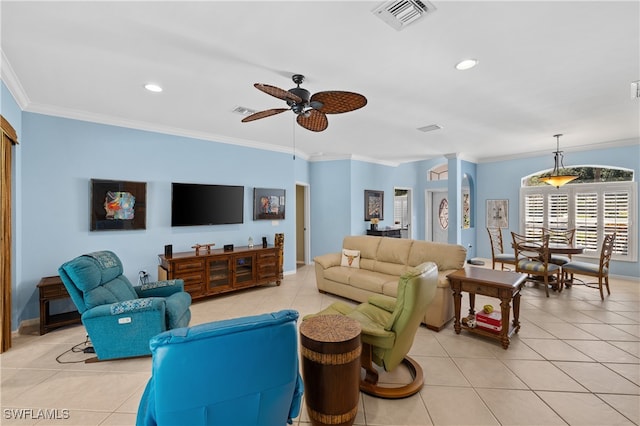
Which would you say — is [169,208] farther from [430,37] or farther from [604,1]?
[604,1]

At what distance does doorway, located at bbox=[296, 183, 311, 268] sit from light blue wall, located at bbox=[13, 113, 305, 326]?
187 cm

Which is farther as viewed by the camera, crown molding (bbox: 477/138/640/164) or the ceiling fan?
crown molding (bbox: 477/138/640/164)

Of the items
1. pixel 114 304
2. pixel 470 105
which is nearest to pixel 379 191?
pixel 470 105

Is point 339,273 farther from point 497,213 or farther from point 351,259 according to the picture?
point 497,213

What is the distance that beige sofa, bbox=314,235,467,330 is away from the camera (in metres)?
3.38

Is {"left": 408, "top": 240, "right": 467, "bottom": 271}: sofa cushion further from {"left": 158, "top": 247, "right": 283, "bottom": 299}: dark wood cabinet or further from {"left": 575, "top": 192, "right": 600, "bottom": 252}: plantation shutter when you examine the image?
{"left": 575, "top": 192, "right": 600, "bottom": 252}: plantation shutter

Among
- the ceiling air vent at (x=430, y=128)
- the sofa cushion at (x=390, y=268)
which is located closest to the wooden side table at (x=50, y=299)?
the sofa cushion at (x=390, y=268)

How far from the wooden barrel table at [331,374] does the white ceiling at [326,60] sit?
207cm

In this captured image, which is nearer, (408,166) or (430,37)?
(430,37)

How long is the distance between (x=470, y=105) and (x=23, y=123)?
5.44m

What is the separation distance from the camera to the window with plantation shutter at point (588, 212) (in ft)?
18.2

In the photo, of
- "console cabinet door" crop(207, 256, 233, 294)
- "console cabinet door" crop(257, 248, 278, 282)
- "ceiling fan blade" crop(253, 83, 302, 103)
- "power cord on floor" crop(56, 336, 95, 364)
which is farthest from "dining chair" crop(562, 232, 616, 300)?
"power cord on floor" crop(56, 336, 95, 364)

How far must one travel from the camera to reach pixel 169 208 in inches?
177

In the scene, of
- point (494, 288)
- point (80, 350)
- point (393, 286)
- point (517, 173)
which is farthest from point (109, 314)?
point (517, 173)
